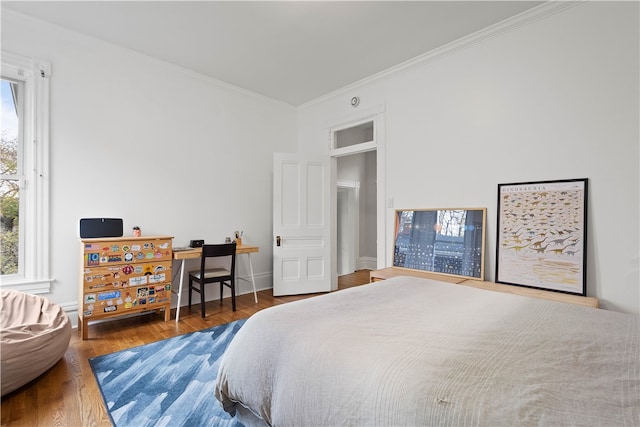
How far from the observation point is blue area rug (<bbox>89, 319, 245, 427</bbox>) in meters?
1.74

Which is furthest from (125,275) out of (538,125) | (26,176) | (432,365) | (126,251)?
(538,125)

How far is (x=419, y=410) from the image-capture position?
33.0 inches

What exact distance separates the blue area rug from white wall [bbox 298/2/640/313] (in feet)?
7.68

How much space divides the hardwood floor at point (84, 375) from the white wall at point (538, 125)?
2384 millimetres

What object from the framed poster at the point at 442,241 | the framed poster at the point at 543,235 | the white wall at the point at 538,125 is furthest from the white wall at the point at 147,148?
the framed poster at the point at 543,235

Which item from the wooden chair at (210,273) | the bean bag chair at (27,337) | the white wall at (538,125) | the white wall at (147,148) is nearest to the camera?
the bean bag chair at (27,337)

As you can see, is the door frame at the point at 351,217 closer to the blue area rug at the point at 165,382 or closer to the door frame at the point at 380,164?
the door frame at the point at 380,164

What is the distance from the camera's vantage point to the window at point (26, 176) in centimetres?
283

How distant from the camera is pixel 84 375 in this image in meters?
2.16

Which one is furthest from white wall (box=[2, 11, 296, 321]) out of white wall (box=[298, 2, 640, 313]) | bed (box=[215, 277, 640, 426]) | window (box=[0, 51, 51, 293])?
bed (box=[215, 277, 640, 426])

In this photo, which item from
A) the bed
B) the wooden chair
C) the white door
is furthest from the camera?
the white door

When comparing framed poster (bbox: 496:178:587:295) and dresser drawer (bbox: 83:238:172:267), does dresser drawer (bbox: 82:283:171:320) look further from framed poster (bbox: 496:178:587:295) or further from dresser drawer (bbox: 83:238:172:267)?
framed poster (bbox: 496:178:587:295)

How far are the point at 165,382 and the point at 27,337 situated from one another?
3.03 ft

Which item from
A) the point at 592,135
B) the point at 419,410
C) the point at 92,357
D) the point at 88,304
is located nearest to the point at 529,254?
the point at 592,135
